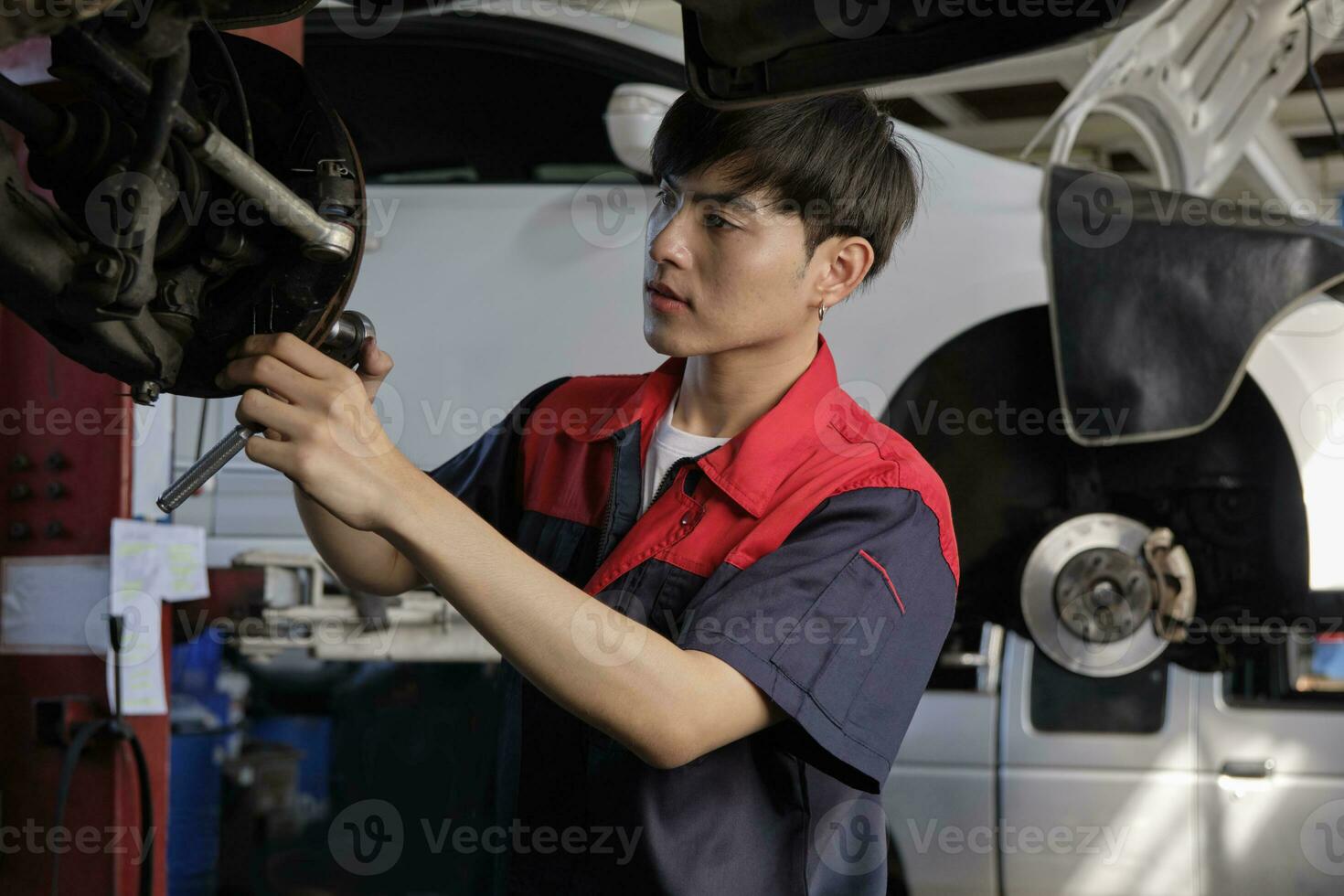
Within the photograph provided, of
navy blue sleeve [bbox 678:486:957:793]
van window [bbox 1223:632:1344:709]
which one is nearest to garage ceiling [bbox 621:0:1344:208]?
van window [bbox 1223:632:1344:709]

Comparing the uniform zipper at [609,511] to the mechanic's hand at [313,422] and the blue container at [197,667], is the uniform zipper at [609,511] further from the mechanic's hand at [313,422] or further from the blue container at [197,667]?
the blue container at [197,667]

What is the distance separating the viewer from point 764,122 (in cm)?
111

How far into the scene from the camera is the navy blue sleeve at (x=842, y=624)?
37.1 inches

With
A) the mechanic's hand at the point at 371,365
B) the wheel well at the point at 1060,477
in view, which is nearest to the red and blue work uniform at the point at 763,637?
the mechanic's hand at the point at 371,365

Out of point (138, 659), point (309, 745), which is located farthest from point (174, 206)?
point (309, 745)

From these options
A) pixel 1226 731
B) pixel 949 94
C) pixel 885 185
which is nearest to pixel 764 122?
pixel 885 185

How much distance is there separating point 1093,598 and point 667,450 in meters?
1.29

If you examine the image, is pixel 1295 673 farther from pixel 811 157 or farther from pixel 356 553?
pixel 356 553

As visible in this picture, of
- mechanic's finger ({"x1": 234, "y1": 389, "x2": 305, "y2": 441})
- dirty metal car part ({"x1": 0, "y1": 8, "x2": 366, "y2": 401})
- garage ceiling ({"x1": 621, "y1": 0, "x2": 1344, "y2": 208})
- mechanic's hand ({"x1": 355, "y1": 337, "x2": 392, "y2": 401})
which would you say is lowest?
mechanic's finger ({"x1": 234, "y1": 389, "x2": 305, "y2": 441})

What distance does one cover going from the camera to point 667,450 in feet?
3.89

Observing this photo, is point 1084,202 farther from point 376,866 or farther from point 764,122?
point 376,866

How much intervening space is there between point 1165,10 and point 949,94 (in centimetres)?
403

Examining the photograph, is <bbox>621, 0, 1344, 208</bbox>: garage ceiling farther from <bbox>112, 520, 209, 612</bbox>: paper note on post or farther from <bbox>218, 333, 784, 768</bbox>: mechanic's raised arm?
<bbox>218, 333, 784, 768</bbox>: mechanic's raised arm

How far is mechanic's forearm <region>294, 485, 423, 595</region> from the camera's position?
43.2 inches
